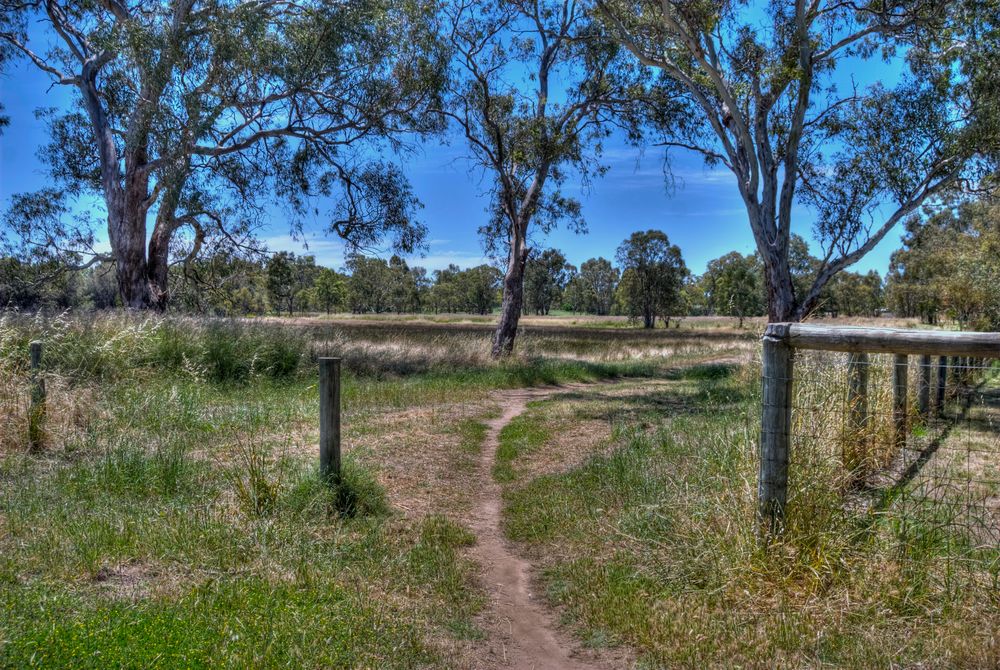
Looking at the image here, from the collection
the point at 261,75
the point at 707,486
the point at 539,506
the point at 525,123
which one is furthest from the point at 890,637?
the point at 261,75

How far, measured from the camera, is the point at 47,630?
3.21m

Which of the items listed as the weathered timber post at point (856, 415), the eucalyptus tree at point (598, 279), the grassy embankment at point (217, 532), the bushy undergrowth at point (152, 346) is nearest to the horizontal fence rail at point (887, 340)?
the weathered timber post at point (856, 415)

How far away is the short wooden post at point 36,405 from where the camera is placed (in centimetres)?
679

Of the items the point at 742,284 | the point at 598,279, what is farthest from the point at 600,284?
the point at 742,284

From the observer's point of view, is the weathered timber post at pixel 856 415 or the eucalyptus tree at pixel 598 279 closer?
the weathered timber post at pixel 856 415

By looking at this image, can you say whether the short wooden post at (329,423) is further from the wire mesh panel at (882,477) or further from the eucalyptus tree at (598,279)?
the eucalyptus tree at (598,279)

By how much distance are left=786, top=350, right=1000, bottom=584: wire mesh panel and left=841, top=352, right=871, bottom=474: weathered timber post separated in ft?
0.05

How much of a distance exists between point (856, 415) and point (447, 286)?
102 m

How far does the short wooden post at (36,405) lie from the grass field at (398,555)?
12 centimetres

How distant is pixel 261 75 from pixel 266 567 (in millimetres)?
15683

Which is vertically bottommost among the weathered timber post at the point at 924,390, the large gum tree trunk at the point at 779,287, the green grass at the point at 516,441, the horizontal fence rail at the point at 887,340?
the green grass at the point at 516,441

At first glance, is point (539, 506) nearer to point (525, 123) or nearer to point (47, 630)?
point (47, 630)

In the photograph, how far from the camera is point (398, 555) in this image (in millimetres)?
4672

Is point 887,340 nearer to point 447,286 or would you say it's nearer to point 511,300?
point 511,300
